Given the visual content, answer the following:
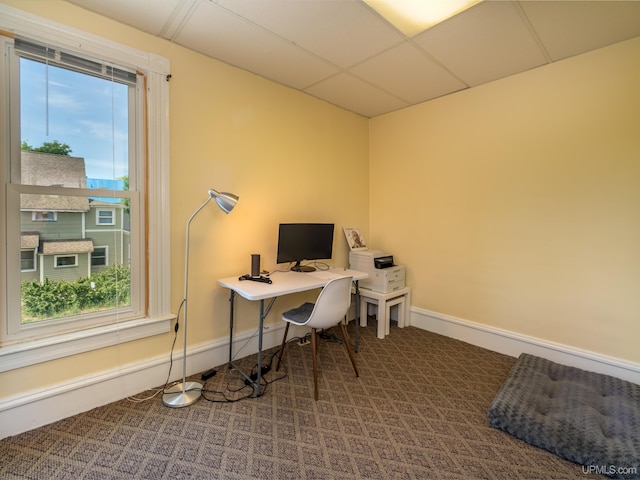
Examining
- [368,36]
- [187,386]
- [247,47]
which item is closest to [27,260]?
[187,386]

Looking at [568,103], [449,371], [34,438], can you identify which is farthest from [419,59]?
[34,438]

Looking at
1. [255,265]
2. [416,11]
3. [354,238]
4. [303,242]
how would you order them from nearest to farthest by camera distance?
[416,11], [255,265], [303,242], [354,238]

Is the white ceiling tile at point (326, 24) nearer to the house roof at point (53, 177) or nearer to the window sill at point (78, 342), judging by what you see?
the house roof at point (53, 177)

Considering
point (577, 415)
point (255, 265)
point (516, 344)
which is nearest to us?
point (577, 415)

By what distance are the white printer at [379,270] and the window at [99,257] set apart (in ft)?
7.96

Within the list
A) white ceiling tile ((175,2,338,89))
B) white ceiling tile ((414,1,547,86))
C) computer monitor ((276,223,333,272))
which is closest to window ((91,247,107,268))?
computer monitor ((276,223,333,272))

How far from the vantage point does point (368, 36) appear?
212 cm

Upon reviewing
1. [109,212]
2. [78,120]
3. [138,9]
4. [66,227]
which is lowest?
[66,227]

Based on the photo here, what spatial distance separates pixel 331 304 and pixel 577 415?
63.1 inches

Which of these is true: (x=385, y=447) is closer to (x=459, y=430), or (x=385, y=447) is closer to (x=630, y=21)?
(x=459, y=430)

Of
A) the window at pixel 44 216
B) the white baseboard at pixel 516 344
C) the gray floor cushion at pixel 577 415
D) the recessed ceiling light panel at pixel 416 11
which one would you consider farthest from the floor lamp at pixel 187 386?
the white baseboard at pixel 516 344

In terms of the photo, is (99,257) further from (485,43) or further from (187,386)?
(485,43)

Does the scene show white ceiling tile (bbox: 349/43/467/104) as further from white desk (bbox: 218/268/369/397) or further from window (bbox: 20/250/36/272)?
window (bbox: 20/250/36/272)

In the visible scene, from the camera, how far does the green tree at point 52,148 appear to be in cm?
174
